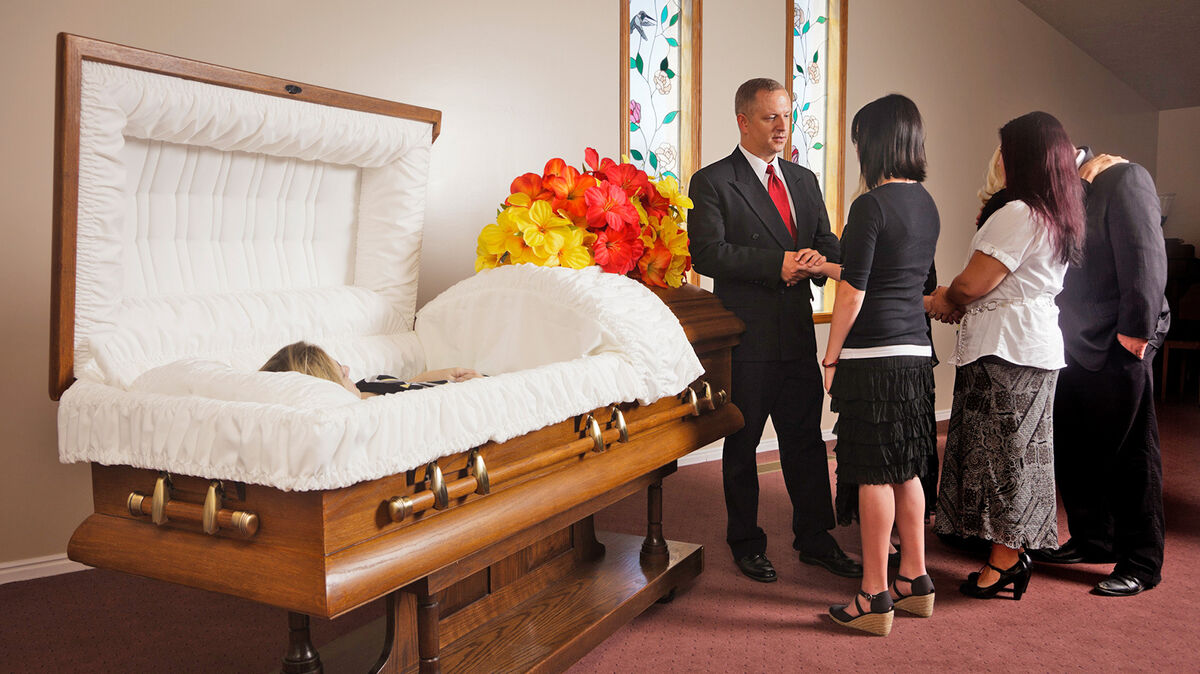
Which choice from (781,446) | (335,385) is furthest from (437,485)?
(781,446)

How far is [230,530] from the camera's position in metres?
1.26

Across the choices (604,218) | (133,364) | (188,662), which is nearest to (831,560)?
(604,218)

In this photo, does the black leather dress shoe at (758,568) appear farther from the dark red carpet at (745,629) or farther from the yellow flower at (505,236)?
the yellow flower at (505,236)

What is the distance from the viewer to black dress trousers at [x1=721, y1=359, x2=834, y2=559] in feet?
8.27

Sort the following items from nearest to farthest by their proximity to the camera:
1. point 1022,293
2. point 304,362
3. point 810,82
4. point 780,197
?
1. point 304,362
2. point 1022,293
3. point 780,197
4. point 810,82

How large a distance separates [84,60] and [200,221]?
51 cm

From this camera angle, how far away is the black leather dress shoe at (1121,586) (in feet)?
7.77

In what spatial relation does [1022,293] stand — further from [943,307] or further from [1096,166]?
[1096,166]

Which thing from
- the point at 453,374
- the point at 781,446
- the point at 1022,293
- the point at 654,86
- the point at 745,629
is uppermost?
the point at 654,86

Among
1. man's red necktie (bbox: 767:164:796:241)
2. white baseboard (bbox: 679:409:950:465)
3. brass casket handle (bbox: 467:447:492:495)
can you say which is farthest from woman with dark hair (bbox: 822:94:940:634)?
white baseboard (bbox: 679:409:950:465)

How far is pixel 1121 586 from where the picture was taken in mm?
2377

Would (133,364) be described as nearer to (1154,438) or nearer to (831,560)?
(831,560)

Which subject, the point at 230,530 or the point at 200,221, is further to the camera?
the point at 200,221

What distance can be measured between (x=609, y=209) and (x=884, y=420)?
908 millimetres
